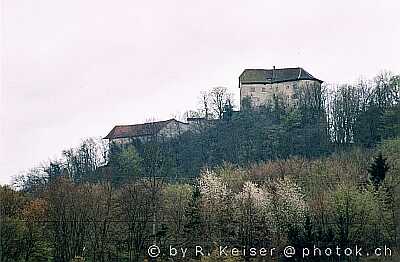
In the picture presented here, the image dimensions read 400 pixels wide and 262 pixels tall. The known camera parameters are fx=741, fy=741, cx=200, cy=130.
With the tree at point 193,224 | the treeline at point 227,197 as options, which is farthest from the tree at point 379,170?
the tree at point 193,224

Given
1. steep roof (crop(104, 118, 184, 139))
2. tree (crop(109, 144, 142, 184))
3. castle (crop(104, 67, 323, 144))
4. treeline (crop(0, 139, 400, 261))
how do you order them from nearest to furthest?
treeline (crop(0, 139, 400, 261)) < tree (crop(109, 144, 142, 184)) < steep roof (crop(104, 118, 184, 139)) < castle (crop(104, 67, 323, 144))

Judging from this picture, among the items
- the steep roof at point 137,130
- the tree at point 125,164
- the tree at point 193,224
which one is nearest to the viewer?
the tree at point 193,224

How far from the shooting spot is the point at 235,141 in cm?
4653

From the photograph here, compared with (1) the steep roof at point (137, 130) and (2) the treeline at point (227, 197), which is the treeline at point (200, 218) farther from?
(1) the steep roof at point (137, 130)

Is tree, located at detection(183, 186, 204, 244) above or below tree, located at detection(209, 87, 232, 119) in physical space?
below

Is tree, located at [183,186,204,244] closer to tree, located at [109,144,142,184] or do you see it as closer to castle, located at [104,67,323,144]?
tree, located at [109,144,142,184]

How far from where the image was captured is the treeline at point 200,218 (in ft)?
82.0

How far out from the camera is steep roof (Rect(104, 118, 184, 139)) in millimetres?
52625

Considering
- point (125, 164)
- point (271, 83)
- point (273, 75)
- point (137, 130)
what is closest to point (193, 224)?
point (125, 164)

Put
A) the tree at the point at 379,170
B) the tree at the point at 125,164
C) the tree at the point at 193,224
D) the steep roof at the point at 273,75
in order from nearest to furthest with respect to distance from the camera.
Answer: the tree at the point at 193,224 < the tree at the point at 379,170 < the tree at the point at 125,164 < the steep roof at the point at 273,75

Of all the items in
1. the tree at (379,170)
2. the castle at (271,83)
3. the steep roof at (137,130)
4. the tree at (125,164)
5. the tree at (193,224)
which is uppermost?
the castle at (271,83)

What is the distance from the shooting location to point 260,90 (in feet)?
191

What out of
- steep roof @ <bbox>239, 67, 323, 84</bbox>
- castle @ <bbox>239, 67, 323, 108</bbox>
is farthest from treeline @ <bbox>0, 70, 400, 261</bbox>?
steep roof @ <bbox>239, 67, 323, 84</bbox>

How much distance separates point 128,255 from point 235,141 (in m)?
21.7
